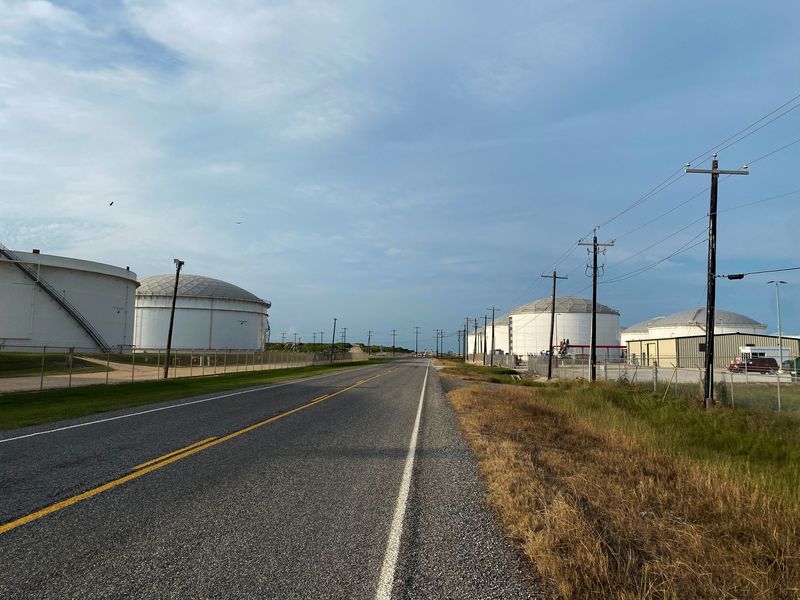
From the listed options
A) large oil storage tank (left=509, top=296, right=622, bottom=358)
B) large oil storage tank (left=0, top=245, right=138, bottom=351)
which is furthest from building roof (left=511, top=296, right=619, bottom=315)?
large oil storage tank (left=0, top=245, right=138, bottom=351)

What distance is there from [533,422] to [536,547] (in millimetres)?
9170

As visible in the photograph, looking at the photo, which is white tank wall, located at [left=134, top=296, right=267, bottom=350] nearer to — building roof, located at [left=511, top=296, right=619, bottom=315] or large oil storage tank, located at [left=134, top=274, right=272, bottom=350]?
large oil storage tank, located at [left=134, top=274, right=272, bottom=350]

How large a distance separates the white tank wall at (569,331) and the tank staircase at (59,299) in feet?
242

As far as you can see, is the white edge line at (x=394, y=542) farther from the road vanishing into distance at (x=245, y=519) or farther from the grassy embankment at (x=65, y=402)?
the grassy embankment at (x=65, y=402)

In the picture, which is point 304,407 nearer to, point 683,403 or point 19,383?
point 683,403

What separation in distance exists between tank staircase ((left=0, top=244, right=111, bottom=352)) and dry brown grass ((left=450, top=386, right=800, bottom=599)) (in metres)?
61.8

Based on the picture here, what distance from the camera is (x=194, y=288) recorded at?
88.8 meters

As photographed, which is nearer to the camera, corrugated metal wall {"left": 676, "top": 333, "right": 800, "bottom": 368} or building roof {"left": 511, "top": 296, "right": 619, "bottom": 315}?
corrugated metal wall {"left": 676, "top": 333, "right": 800, "bottom": 368}

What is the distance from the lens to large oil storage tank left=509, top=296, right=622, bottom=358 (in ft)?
319

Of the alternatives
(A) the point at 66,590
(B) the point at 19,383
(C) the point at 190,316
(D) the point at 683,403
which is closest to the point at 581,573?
(A) the point at 66,590

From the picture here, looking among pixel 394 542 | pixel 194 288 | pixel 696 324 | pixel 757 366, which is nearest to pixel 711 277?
pixel 394 542

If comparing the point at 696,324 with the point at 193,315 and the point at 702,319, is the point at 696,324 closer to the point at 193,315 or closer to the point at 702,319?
the point at 702,319

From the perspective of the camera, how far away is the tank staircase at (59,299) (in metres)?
54.5

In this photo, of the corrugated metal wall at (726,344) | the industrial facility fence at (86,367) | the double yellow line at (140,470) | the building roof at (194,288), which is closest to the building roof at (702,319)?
the corrugated metal wall at (726,344)
